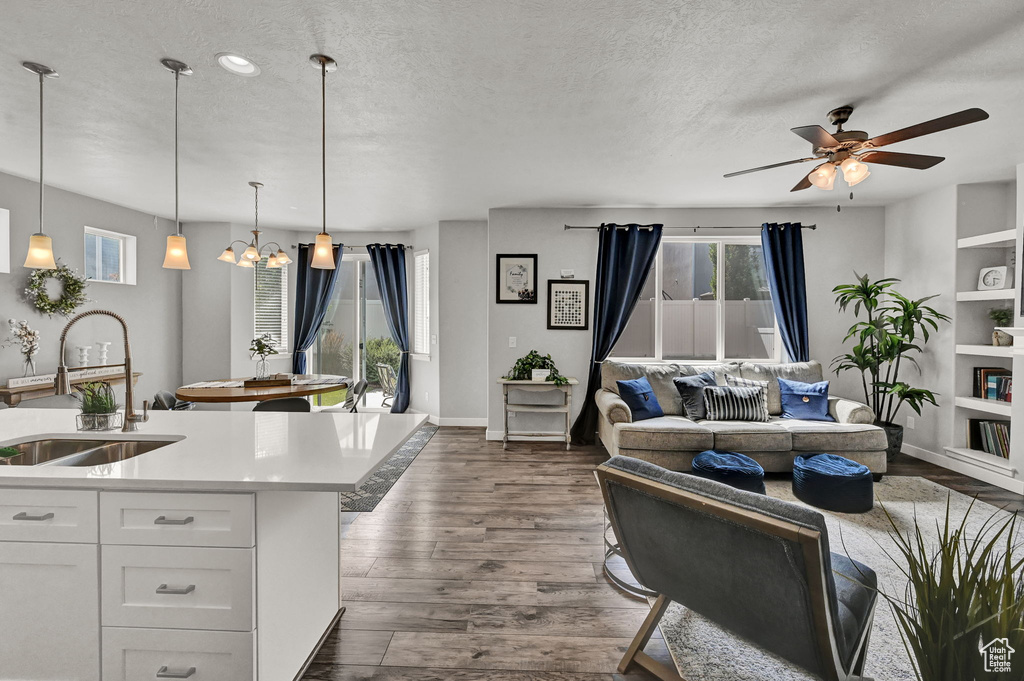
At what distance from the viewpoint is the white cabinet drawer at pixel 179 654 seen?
58.9 inches

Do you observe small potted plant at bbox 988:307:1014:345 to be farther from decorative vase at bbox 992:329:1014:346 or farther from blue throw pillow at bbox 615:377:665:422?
blue throw pillow at bbox 615:377:665:422

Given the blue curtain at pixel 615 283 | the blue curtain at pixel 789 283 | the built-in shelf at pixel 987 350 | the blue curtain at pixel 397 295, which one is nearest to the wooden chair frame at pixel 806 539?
the blue curtain at pixel 615 283

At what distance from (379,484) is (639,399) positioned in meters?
2.38

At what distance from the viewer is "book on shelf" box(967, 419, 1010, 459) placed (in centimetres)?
412

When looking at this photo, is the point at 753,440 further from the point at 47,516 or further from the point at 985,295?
the point at 47,516

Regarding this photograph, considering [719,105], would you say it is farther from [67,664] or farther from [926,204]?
[67,664]

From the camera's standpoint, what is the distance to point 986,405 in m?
4.16

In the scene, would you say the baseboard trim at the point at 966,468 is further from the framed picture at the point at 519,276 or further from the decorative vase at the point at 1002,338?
the framed picture at the point at 519,276

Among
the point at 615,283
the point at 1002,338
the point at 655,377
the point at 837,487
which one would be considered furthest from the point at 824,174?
the point at 1002,338

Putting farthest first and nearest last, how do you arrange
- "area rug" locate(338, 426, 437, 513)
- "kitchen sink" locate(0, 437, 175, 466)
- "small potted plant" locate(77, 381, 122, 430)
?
1. "area rug" locate(338, 426, 437, 513)
2. "small potted plant" locate(77, 381, 122, 430)
3. "kitchen sink" locate(0, 437, 175, 466)

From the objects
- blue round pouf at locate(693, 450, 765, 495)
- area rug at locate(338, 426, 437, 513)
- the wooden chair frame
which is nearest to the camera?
the wooden chair frame

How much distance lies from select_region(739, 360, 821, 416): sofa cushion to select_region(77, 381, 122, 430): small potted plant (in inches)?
192

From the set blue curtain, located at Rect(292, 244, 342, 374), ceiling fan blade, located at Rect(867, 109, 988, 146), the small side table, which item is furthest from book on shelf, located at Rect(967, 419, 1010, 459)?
blue curtain, located at Rect(292, 244, 342, 374)

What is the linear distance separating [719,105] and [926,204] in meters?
3.33
